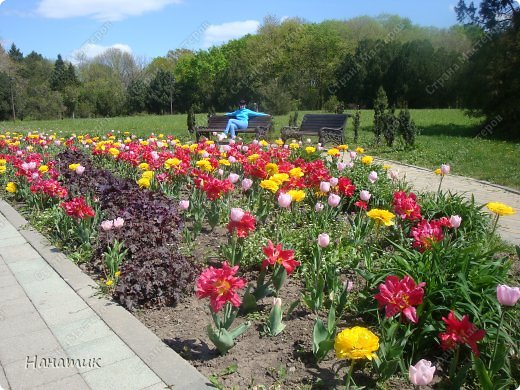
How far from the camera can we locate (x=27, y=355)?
2.68 meters

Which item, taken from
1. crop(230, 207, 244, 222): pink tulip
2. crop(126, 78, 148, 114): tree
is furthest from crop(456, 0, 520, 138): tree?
crop(126, 78, 148, 114): tree

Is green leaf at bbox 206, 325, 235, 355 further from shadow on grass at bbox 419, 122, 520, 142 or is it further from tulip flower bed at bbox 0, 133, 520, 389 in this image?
shadow on grass at bbox 419, 122, 520, 142

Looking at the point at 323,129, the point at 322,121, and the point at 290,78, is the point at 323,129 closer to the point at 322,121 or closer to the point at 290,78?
the point at 322,121

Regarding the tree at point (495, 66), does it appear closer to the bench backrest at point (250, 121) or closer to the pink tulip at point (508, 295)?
the bench backrest at point (250, 121)

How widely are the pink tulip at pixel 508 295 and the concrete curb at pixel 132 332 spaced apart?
4.80 ft

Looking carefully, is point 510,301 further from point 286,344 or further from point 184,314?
point 184,314

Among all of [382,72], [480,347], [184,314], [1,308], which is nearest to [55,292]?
[1,308]

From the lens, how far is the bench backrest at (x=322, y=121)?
40.2 feet

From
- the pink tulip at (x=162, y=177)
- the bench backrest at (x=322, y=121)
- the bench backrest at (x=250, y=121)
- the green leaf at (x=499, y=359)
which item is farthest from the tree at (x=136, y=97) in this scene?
the green leaf at (x=499, y=359)

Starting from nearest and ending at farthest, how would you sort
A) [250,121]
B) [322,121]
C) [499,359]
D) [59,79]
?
[499,359]
[322,121]
[250,121]
[59,79]

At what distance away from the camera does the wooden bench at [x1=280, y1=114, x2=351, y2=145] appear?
11808 mm

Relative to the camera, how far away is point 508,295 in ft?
6.46

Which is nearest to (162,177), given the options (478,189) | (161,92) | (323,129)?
(478,189)

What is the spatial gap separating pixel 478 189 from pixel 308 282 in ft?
16.4
